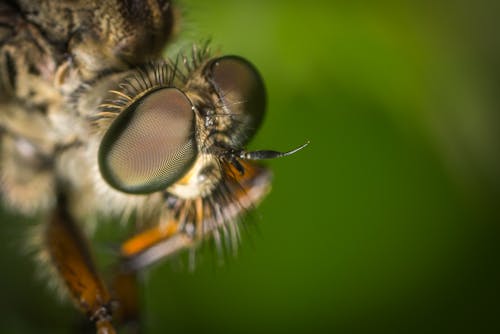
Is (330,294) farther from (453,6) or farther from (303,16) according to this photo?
(453,6)

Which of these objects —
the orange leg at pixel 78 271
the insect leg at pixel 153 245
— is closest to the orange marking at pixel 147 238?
the insect leg at pixel 153 245

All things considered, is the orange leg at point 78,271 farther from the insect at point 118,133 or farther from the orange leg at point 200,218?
the orange leg at point 200,218

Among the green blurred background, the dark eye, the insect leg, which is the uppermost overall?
the dark eye

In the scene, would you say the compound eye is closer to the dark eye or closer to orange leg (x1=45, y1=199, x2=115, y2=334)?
the dark eye

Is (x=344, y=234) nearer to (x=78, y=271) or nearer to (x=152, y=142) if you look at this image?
(x=78, y=271)

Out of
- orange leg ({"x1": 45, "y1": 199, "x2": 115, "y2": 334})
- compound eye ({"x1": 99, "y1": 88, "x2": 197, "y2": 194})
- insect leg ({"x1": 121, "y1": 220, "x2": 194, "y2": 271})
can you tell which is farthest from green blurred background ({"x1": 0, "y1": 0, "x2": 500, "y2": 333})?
compound eye ({"x1": 99, "y1": 88, "x2": 197, "y2": 194})

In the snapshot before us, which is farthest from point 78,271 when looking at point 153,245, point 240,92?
point 240,92
